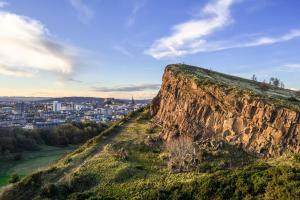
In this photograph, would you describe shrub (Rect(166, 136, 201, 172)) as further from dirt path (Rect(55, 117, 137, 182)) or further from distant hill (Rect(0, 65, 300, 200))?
dirt path (Rect(55, 117, 137, 182))

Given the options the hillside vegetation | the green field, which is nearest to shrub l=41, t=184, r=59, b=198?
the hillside vegetation

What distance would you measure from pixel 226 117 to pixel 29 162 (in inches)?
1451

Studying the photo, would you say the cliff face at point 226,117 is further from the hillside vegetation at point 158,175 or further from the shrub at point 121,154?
the shrub at point 121,154

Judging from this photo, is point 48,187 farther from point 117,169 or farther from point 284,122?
point 284,122

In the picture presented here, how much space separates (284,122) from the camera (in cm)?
3712

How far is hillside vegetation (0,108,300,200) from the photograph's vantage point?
29391mm

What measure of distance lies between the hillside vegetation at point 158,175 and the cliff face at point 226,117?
1.75 m

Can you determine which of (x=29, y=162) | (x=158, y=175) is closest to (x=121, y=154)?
(x=158, y=175)

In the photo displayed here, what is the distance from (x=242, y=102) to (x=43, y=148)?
49.3m

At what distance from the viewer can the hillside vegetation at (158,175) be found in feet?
96.4

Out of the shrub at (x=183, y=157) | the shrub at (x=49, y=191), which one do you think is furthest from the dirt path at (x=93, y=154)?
the shrub at (x=183, y=157)

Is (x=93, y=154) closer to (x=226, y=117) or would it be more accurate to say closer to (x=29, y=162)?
(x=226, y=117)

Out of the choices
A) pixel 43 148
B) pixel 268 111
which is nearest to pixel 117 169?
pixel 268 111

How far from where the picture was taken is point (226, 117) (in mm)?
43281
